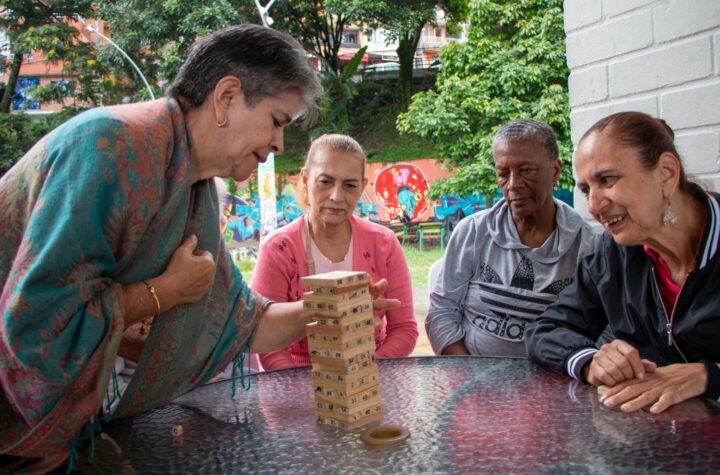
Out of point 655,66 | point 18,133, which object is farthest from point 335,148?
point 18,133

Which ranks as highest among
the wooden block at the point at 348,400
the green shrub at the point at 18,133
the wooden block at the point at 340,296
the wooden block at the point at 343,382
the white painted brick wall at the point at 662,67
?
the green shrub at the point at 18,133

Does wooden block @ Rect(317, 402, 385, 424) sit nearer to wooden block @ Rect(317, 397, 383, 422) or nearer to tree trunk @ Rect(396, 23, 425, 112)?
wooden block @ Rect(317, 397, 383, 422)

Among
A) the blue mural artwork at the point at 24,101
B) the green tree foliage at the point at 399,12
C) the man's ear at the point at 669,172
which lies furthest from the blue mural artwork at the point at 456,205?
the man's ear at the point at 669,172

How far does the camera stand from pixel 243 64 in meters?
1.68

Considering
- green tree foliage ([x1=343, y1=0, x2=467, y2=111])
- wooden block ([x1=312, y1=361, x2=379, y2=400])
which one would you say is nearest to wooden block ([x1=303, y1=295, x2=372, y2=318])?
wooden block ([x1=312, y1=361, x2=379, y2=400])

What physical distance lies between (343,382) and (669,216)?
111 cm

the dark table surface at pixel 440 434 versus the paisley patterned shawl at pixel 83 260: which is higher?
the paisley patterned shawl at pixel 83 260

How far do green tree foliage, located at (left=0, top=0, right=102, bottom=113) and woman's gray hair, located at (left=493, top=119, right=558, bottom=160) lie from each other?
15.9 meters

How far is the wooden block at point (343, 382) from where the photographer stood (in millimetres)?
1581

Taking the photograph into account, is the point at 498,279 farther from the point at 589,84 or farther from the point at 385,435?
the point at 385,435

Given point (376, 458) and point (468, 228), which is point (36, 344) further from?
point (468, 228)

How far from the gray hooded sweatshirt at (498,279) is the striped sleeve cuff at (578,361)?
2.62ft

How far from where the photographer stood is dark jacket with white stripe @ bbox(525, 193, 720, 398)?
183 cm

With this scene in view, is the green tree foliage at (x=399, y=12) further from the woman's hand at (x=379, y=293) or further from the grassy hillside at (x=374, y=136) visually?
the woman's hand at (x=379, y=293)
